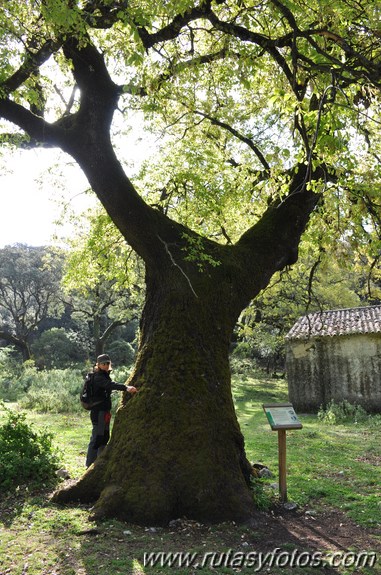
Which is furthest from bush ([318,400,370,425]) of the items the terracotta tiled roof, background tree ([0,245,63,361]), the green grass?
background tree ([0,245,63,361])

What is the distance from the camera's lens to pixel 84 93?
7.03 metres

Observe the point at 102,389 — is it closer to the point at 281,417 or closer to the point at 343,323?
the point at 281,417

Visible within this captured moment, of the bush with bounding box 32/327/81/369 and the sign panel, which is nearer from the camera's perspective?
the sign panel

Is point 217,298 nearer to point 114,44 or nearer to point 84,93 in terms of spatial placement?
point 84,93

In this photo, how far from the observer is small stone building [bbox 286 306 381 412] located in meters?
20.2

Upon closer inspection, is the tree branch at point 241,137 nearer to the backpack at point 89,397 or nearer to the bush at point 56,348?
the backpack at point 89,397

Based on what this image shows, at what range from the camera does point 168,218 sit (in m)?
7.51

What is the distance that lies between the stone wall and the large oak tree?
12858mm

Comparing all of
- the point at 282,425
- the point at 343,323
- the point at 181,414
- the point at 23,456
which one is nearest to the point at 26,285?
A: the point at 343,323

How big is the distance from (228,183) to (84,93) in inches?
178

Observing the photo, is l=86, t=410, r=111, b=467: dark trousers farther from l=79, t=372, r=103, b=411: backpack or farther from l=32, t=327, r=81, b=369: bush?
l=32, t=327, r=81, b=369: bush

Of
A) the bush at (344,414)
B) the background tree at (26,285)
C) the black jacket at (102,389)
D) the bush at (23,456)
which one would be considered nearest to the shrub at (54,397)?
the bush at (344,414)

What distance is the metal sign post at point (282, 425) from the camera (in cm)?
644

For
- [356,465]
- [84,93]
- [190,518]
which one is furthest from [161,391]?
[356,465]
